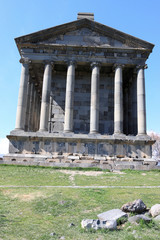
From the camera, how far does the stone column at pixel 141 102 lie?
2477 cm

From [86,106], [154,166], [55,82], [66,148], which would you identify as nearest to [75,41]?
[55,82]

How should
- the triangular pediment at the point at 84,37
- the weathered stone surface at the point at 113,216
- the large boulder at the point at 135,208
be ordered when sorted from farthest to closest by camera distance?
the triangular pediment at the point at 84,37
the large boulder at the point at 135,208
the weathered stone surface at the point at 113,216

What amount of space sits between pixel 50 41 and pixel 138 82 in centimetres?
1109

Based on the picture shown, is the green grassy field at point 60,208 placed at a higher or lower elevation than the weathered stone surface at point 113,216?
lower

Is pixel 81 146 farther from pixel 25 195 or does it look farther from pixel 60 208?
pixel 60 208

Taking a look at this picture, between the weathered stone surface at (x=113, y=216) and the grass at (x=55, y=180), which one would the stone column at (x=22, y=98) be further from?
the weathered stone surface at (x=113, y=216)

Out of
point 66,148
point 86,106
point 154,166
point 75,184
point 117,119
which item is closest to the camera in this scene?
point 75,184

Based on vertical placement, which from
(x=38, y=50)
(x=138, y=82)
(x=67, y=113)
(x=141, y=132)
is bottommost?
(x=141, y=132)

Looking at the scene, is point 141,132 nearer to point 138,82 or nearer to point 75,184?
point 138,82

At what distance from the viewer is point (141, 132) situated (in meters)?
24.6

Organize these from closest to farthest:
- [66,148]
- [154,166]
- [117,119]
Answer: [154,166]
[66,148]
[117,119]

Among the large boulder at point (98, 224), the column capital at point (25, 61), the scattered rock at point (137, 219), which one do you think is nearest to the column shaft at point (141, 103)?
the column capital at point (25, 61)

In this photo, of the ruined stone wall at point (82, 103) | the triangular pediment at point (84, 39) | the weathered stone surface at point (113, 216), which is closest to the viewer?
the weathered stone surface at point (113, 216)

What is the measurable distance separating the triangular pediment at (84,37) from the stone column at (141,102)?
3299 millimetres
